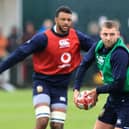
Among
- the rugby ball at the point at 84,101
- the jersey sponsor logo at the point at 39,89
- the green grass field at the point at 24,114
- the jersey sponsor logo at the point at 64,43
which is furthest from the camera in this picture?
the green grass field at the point at 24,114

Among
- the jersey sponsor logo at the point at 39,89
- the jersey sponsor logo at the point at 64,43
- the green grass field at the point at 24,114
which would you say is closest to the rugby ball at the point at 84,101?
the jersey sponsor logo at the point at 39,89

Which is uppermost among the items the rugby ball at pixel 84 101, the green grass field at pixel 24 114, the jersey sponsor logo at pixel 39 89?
the green grass field at pixel 24 114

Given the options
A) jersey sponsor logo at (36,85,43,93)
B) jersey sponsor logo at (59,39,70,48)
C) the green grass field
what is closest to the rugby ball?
jersey sponsor logo at (36,85,43,93)

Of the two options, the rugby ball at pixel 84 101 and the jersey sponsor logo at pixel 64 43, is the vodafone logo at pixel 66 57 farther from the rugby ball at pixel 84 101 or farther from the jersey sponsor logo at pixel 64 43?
the rugby ball at pixel 84 101

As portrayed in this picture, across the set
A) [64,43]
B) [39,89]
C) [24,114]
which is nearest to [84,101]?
[39,89]

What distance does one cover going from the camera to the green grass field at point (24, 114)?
1595 centimetres

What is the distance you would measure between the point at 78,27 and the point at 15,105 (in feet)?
28.6

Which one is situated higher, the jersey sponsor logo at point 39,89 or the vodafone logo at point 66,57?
the vodafone logo at point 66,57

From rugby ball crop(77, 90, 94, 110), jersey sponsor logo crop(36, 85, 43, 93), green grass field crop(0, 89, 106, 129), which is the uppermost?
Answer: green grass field crop(0, 89, 106, 129)

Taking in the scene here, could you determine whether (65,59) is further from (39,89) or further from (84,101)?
(84,101)

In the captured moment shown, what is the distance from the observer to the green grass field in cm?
1595

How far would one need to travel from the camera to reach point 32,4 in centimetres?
2869

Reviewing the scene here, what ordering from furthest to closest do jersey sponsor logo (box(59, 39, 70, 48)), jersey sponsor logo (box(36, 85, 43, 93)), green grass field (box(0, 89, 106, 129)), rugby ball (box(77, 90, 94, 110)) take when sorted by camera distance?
green grass field (box(0, 89, 106, 129)) → jersey sponsor logo (box(59, 39, 70, 48)) → jersey sponsor logo (box(36, 85, 43, 93)) → rugby ball (box(77, 90, 94, 110))

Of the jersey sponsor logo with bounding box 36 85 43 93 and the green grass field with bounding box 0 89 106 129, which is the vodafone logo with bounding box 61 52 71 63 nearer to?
the jersey sponsor logo with bounding box 36 85 43 93
